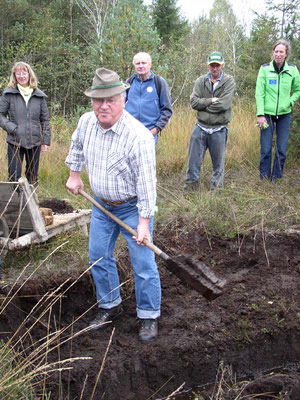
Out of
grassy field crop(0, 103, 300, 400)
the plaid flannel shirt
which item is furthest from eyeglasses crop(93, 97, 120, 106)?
grassy field crop(0, 103, 300, 400)

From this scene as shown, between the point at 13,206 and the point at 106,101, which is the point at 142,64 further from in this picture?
the point at 106,101

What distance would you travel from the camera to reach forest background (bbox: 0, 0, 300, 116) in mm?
9992

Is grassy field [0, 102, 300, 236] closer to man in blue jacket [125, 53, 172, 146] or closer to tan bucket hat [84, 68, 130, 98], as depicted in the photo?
man in blue jacket [125, 53, 172, 146]

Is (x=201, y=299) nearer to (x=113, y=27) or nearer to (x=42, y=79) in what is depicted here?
(x=113, y=27)

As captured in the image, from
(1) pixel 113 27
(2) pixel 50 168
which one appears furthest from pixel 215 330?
(1) pixel 113 27

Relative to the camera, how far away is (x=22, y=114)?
6.28 meters

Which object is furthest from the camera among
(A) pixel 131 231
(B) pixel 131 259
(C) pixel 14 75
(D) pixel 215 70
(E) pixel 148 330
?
(D) pixel 215 70

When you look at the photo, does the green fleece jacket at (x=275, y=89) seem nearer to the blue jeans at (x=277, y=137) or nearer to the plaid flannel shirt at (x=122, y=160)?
the blue jeans at (x=277, y=137)

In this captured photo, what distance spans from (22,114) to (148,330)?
4013 millimetres

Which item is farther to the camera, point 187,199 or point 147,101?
point 187,199

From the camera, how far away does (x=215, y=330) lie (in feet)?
12.5

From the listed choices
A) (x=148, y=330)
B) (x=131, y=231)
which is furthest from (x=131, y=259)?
(x=148, y=330)

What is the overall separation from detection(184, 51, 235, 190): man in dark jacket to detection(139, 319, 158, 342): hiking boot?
316 cm

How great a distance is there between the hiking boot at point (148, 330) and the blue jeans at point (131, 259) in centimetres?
5
